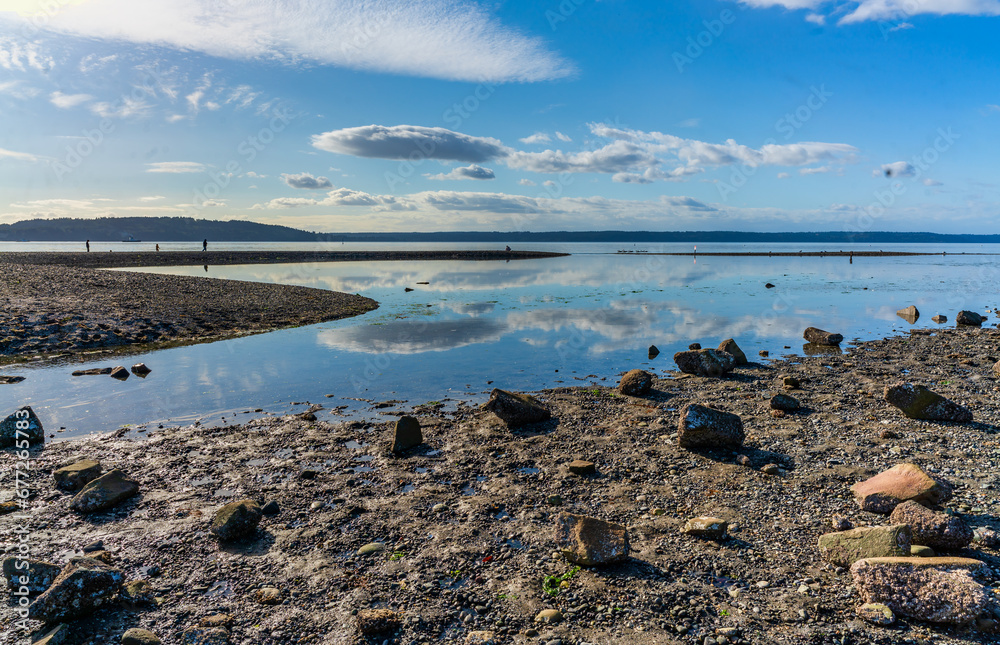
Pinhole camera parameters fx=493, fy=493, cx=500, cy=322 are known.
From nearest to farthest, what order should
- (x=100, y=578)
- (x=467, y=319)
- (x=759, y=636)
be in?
(x=759, y=636) → (x=100, y=578) → (x=467, y=319)

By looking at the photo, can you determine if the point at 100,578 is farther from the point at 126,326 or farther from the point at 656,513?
the point at 126,326

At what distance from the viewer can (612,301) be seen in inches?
1543

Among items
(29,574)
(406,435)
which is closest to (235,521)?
(29,574)

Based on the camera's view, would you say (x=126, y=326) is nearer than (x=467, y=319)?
Yes

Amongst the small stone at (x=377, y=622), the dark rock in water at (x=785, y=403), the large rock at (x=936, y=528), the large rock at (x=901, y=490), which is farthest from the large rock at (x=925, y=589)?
the dark rock in water at (x=785, y=403)

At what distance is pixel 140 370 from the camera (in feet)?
57.4

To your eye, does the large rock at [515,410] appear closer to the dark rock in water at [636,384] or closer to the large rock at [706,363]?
the dark rock in water at [636,384]

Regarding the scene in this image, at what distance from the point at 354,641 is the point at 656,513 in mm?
4911

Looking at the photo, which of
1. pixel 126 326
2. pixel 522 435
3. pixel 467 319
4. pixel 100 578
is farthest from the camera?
pixel 467 319

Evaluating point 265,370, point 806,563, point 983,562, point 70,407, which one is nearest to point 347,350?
point 265,370

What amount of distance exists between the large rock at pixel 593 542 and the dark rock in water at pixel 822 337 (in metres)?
20.6

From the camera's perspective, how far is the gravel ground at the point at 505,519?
225 inches

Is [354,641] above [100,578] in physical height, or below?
below

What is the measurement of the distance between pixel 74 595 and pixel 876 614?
9076mm
